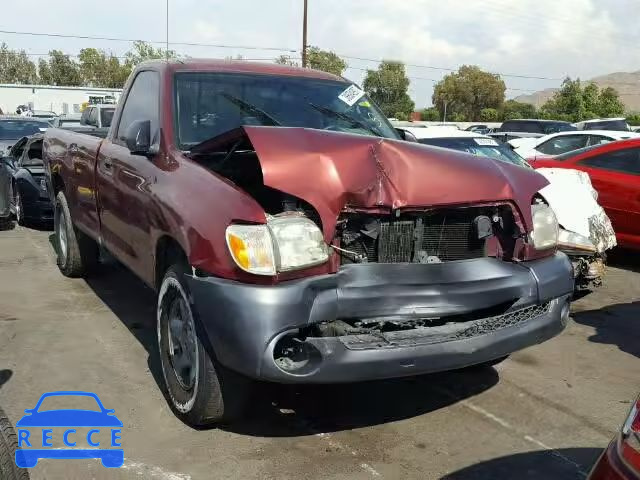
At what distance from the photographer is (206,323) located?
3.09m

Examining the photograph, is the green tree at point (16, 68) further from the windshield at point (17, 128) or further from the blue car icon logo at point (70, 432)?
the blue car icon logo at point (70, 432)

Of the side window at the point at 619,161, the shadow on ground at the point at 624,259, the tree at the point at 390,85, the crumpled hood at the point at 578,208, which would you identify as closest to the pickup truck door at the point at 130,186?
the crumpled hood at the point at 578,208

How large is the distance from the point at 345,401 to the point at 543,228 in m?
1.51

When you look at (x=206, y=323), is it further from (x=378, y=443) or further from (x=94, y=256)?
(x=94, y=256)

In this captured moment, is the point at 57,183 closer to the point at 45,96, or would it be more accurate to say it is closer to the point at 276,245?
the point at 276,245

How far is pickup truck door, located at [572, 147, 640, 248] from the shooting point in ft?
24.0

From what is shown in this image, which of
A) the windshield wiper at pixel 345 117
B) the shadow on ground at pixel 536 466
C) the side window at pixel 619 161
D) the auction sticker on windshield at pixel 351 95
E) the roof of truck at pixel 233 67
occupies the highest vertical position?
the roof of truck at pixel 233 67

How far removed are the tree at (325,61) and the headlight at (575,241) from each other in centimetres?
4451

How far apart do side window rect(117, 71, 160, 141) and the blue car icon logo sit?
1.66m

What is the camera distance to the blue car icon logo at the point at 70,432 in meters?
3.27

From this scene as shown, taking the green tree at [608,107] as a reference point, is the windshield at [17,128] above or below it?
below

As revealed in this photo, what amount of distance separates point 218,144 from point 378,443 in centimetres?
181

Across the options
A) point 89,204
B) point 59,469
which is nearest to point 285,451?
point 59,469

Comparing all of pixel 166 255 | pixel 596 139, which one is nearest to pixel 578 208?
pixel 166 255
